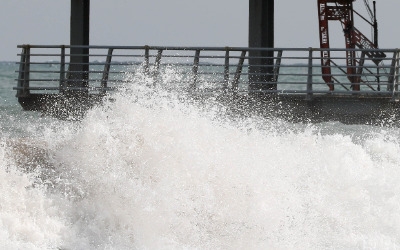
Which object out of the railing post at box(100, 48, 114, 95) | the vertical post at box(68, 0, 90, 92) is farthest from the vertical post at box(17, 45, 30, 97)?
the railing post at box(100, 48, 114, 95)

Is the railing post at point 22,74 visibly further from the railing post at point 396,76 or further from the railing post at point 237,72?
the railing post at point 396,76

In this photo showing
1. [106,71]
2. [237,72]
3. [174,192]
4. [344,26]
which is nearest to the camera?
[174,192]

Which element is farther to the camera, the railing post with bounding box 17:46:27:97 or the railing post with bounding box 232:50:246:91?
the railing post with bounding box 17:46:27:97

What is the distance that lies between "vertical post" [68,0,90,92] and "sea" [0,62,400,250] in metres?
7.24

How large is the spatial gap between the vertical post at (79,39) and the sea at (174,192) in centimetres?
724

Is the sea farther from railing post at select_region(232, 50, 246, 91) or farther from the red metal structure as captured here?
the red metal structure

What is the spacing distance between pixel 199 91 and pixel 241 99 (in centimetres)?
86

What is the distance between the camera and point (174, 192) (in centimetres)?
1432

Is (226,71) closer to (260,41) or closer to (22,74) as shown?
(260,41)

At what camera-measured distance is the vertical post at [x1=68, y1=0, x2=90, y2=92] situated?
83.9 ft

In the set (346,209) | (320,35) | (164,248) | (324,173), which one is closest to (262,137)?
(324,173)

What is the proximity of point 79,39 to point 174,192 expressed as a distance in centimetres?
1194

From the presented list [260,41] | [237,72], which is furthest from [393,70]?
[237,72]

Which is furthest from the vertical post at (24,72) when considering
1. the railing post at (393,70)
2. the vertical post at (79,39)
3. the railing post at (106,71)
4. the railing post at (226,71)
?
the railing post at (393,70)
